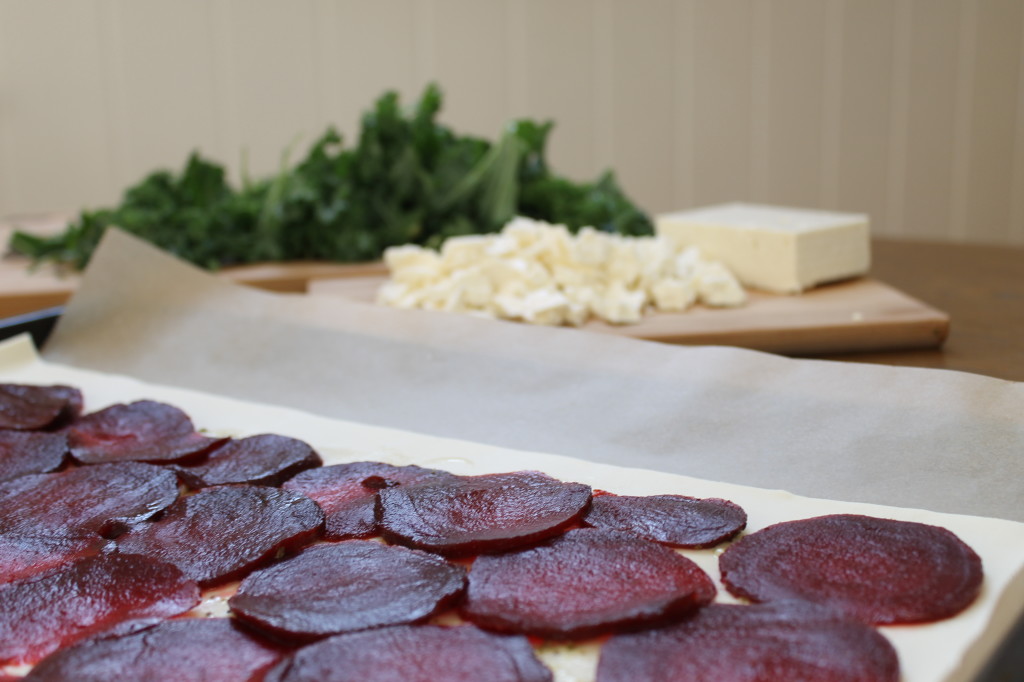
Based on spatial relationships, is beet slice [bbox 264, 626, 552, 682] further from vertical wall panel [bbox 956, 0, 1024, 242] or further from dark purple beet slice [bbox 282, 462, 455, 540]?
vertical wall panel [bbox 956, 0, 1024, 242]

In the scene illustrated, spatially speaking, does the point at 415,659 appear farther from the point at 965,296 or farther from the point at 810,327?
the point at 965,296

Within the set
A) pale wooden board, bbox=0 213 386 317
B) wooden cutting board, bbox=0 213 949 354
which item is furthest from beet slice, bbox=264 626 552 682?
pale wooden board, bbox=0 213 386 317

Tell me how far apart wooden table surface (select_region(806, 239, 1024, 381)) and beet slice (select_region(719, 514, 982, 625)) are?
747mm

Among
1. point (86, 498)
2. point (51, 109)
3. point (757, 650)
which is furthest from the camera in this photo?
point (51, 109)

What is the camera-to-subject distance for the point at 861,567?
1013 mm

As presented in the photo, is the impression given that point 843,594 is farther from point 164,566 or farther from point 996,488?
point 164,566

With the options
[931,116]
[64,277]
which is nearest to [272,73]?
[64,277]

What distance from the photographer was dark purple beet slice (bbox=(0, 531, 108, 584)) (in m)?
1.13

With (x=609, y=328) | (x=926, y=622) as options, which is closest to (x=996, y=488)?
(x=926, y=622)

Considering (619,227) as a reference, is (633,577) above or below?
below

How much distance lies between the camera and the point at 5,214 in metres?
5.64

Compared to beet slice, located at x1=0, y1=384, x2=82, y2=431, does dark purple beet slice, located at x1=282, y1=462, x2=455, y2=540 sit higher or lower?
lower

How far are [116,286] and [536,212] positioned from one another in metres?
1.34

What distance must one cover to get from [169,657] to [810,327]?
1457 mm
